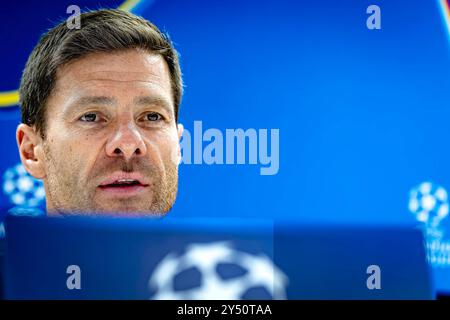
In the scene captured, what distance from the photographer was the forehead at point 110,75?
2932 millimetres

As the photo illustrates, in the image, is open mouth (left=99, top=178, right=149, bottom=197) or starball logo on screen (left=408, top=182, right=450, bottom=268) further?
starball logo on screen (left=408, top=182, right=450, bottom=268)

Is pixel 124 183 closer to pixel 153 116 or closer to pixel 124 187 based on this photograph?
pixel 124 187

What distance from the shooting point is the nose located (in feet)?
9.19

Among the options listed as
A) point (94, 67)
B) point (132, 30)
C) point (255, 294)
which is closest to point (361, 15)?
point (132, 30)

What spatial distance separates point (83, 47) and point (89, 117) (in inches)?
12.4

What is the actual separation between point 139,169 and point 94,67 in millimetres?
513


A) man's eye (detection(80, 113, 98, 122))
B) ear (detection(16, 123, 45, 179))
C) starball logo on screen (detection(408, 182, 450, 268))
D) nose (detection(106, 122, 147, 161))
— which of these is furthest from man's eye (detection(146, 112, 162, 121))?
starball logo on screen (detection(408, 182, 450, 268))

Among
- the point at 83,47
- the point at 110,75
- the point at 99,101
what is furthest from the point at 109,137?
the point at 83,47

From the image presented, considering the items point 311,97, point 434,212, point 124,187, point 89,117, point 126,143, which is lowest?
point 434,212

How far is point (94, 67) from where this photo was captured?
2.96 metres

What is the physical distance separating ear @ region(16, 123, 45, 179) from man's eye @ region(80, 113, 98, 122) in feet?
0.90

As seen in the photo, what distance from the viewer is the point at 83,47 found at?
2924 mm

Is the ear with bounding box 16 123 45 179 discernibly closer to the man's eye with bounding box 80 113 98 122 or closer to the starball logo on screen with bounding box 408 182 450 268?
the man's eye with bounding box 80 113 98 122
